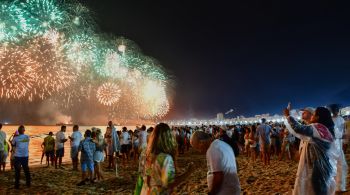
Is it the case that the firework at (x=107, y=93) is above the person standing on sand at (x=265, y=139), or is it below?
above

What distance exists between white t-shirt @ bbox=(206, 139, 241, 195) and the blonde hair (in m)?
0.50

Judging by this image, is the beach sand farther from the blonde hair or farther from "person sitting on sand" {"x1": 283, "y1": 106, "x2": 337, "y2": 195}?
the blonde hair

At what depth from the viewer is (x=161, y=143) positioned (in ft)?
13.0

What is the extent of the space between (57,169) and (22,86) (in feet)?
44.5

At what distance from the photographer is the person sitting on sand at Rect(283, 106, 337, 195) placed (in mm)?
4598

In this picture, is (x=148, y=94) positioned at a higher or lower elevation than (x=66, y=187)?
higher

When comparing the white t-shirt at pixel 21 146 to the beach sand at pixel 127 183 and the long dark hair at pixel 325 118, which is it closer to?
the beach sand at pixel 127 183

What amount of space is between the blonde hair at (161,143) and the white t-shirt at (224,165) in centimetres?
50

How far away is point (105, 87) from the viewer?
34.3 meters

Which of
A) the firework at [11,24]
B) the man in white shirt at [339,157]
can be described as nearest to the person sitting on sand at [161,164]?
the man in white shirt at [339,157]

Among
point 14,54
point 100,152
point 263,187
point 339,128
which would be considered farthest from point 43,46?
point 339,128

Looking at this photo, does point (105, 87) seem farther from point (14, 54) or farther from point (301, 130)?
point (301, 130)

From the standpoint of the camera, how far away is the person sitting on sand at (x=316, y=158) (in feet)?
15.1

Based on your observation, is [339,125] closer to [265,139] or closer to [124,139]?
[265,139]
